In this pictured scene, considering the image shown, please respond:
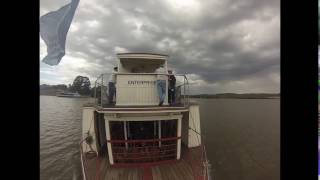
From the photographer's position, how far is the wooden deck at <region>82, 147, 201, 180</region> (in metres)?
1.91

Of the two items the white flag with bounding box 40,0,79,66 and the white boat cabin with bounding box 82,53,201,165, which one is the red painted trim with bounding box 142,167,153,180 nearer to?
the white boat cabin with bounding box 82,53,201,165

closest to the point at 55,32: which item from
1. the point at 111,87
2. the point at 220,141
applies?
the point at 111,87

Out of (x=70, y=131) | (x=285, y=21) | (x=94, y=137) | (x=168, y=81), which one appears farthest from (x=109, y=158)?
(x=70, y=131)

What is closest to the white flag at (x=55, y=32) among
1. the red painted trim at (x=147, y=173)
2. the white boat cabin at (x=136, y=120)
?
the white boat cabin at (x=136, y=120)

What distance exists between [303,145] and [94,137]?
5.33 ft

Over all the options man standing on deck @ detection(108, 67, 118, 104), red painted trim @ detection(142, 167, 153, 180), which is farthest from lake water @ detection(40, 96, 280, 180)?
red painted trim @ detection(142, 167, 153, 180)

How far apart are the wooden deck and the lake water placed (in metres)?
0.81

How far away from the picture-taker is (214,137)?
13.6ft

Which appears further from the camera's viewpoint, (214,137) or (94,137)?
(214,137)

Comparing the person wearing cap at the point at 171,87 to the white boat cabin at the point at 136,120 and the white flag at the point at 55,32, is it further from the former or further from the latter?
the white flag at the point at 55,32

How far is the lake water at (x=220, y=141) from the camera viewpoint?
307 centimetres

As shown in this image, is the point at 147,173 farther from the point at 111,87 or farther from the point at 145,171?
the point at 111,87

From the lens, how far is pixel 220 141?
164 inches
